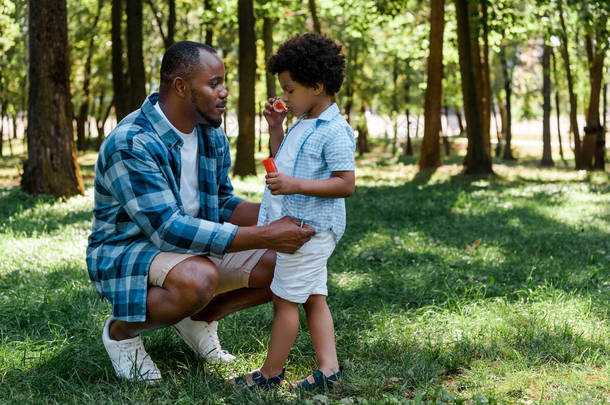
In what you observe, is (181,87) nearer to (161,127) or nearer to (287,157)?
(161,127)

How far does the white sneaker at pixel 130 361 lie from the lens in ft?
11.0

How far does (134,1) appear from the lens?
1253 cm

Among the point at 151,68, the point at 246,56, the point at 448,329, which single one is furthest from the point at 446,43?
the point at 448,329

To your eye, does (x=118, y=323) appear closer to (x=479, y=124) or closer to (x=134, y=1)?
(x=134, y=1)

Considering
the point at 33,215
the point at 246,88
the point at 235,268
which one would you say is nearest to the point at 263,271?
the point at 235,268

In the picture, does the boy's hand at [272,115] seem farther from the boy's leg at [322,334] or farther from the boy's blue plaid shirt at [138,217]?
the boy's leg at [322,334]

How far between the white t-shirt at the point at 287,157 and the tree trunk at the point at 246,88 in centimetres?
1179

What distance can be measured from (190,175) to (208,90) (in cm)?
53

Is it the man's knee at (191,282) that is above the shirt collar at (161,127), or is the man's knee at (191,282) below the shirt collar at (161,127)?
below

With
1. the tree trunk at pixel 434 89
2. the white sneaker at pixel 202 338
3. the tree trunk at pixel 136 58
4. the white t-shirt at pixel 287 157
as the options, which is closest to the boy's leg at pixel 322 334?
the white t-shirt at pixel 287 157

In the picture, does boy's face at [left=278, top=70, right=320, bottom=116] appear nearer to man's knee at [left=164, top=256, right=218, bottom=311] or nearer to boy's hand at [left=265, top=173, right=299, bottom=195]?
boy's hand at [left=265, top=173, right=299, bottom=195]

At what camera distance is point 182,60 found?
3395mm

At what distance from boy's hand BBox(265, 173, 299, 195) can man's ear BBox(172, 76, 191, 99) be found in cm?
72

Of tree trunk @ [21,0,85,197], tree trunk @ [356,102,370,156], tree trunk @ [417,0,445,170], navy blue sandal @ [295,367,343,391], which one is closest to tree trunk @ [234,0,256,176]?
tree trunk @ [417,0,445,170]
